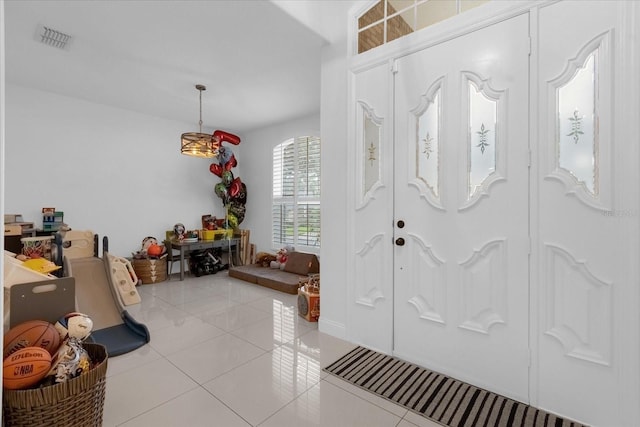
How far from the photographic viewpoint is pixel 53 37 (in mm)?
2877

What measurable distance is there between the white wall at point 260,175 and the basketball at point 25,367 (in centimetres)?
461

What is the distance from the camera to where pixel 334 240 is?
9.44 ft

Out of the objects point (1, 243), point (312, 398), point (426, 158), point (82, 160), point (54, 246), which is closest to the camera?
point (1, 243)

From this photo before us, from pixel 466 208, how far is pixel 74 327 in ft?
8.26

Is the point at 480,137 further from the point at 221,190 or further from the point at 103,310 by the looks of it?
the point at 221,190

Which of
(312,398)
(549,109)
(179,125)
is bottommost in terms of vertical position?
(312,398)

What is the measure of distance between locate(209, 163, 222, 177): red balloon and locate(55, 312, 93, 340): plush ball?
4289 mm

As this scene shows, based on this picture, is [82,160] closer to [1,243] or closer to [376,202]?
[1,243]

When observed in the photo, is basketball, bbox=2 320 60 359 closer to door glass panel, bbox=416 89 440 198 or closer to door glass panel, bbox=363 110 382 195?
door glass panel, bbox=363 110 382 195

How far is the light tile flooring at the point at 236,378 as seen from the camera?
5.83ft

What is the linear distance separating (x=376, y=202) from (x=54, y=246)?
11.6ft

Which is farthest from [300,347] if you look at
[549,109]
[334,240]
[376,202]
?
[549,109]

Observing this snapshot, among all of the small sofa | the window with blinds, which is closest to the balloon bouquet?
the window with blinds

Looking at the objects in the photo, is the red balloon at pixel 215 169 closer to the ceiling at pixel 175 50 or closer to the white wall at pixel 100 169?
the white wall at pixel 100 169
